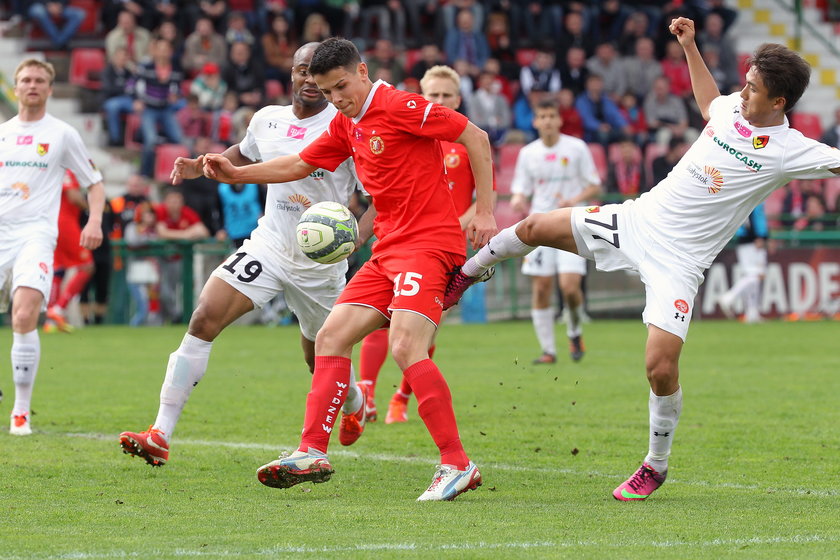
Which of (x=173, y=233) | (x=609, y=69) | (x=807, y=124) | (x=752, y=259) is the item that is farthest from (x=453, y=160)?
(x=807, y=124)

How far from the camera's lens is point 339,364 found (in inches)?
261

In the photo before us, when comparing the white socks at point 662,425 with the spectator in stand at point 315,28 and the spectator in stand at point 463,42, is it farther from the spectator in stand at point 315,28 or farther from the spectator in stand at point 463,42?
the spectator in stand at point 463,42

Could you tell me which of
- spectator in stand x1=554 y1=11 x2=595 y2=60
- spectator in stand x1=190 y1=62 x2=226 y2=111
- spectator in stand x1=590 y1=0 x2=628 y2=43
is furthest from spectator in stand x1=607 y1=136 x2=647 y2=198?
spectator in stand x1=190 y1=62 x2=226 y2=111

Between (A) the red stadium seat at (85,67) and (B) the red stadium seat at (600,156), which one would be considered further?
(A) the red stadium seat at (85,67)

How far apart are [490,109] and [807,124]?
23.3ft

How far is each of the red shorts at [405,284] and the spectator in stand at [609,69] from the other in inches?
762

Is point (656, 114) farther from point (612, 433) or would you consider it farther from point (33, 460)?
point (33, 460)

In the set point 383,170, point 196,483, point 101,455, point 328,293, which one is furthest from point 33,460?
point 383,170

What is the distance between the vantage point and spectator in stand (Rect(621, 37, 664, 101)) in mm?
25656

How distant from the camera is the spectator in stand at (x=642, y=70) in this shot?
2566 centimetres

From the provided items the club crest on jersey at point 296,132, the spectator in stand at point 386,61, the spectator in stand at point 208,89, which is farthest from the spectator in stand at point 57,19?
the club crest on jersey at point 296,132

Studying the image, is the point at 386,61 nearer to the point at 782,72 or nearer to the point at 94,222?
the point at 94,222

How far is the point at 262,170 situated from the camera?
711 centimetres

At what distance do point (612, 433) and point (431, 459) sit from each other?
1.65 metres
